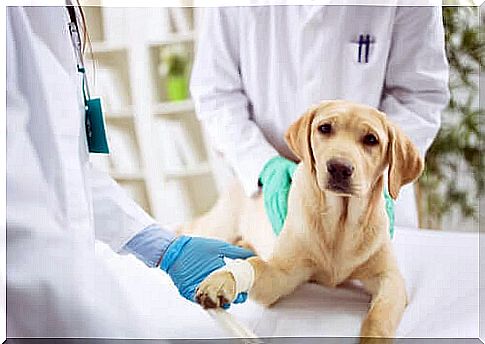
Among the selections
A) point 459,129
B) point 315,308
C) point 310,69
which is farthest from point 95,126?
point 459,129

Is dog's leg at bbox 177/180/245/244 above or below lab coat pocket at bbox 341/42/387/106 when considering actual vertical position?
below

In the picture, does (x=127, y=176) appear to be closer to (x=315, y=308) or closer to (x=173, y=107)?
(x=173, y=107)

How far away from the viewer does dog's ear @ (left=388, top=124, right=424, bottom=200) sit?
4.22 feet

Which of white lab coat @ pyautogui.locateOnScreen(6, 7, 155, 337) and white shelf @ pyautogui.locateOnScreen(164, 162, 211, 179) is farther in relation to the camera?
white shelf @ pyautogui.locateOnScreen(164, 162, 211, 179)

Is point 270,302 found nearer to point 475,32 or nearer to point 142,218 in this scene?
point 142,218

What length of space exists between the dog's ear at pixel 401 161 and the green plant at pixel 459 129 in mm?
26

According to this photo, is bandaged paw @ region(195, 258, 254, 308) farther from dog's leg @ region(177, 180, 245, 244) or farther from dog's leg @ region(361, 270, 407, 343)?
dog's leg @ region(361, 270, 407, 343)

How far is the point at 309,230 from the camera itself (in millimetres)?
1307

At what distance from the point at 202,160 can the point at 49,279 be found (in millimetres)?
312

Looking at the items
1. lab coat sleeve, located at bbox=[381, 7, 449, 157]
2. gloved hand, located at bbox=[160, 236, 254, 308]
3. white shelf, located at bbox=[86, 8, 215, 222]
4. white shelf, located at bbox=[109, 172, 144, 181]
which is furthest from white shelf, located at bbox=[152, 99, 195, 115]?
lab coat sleeve, located at bbox=[381, 7, 449, 157]

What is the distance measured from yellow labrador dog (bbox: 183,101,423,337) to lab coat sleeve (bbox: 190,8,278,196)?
67 mm

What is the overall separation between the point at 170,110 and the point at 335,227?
1.08ft

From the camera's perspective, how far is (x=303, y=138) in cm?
130

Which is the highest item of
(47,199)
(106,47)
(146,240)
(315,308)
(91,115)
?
(106,47)
